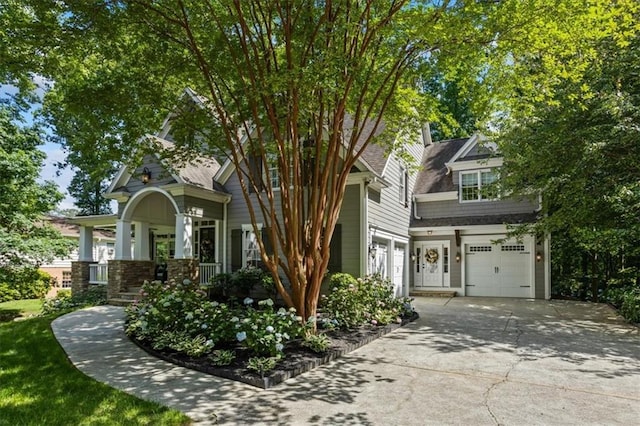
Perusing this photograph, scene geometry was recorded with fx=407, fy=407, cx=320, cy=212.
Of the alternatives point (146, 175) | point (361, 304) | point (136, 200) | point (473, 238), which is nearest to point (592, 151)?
point (361, 304)

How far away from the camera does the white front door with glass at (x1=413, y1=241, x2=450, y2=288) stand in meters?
16.4

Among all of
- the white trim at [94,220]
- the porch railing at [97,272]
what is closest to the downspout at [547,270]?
the white trim at [94,220]

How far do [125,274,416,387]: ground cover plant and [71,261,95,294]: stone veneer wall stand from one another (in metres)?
7.25

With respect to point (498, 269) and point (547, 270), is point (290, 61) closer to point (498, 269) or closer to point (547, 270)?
point (498, 269)

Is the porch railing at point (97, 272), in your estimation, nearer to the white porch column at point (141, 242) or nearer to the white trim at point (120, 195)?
the white porch column at point (141, 242)

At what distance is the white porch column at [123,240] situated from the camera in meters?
13.0

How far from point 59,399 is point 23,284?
15421 millimetres

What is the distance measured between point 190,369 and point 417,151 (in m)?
14.6

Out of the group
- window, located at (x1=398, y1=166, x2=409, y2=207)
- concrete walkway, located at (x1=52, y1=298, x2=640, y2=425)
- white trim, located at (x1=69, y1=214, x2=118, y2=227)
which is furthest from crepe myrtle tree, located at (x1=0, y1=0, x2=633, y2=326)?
window, located at (x1=398, y1=166, x2=409, y2=207)

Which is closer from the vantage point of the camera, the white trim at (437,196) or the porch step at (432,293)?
the porch step at (432,293)

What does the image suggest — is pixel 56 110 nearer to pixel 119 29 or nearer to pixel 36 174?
pixel 119 29

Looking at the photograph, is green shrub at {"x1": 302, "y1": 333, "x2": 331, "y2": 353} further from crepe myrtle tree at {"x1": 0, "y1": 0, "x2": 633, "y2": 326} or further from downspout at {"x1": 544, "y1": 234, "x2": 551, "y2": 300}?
downspout at {"x1": 544, "y1": 234, "x2": 551, "y2": 300}

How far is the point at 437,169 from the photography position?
17.8 m

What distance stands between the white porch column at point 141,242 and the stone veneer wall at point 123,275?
442mm
